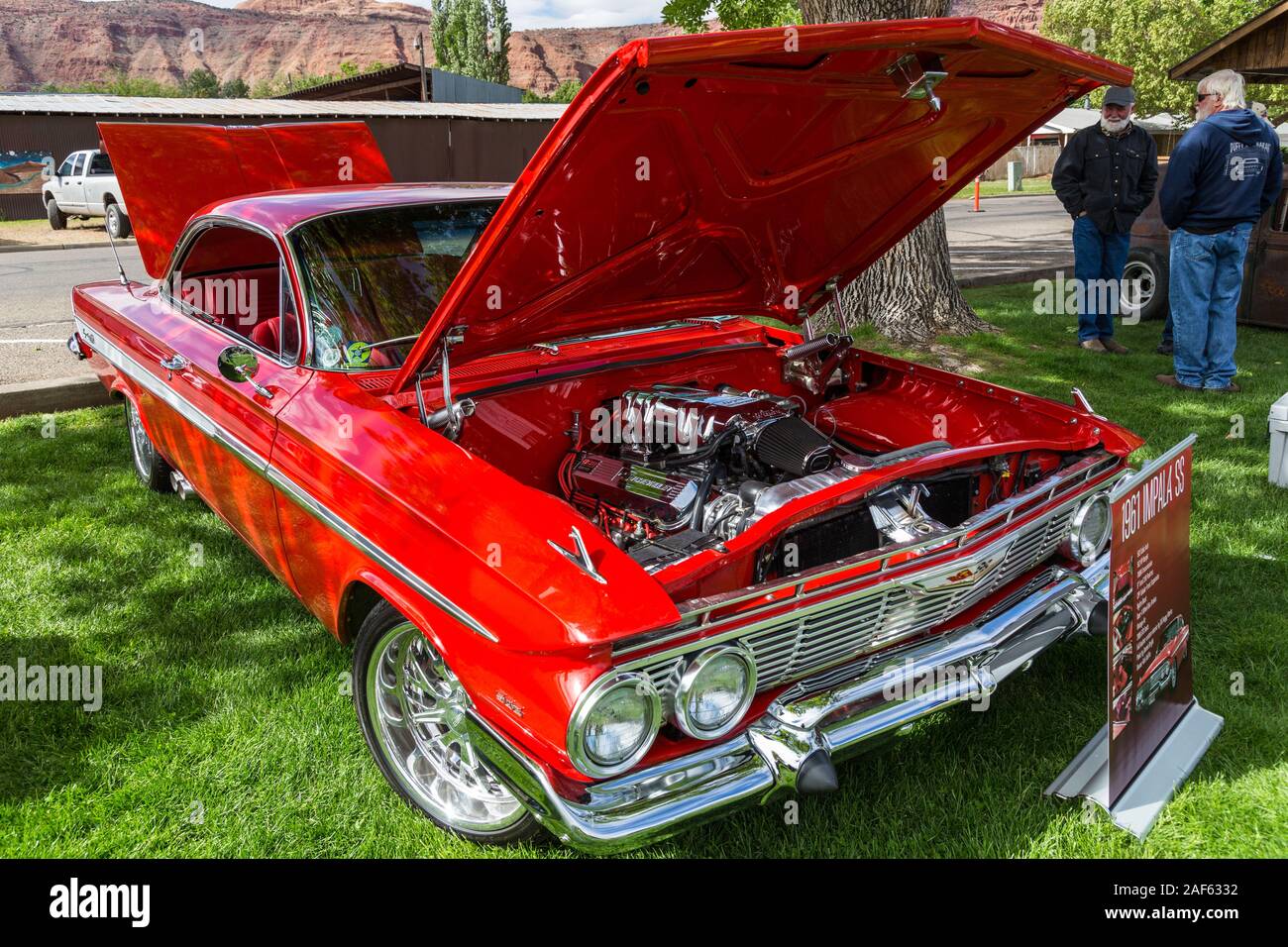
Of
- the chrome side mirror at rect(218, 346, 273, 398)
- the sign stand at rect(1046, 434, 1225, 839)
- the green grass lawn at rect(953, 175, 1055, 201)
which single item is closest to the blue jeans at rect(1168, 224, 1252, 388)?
the sign stand at rect(1046, 434, 1225, 839)

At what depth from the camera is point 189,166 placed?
457cm

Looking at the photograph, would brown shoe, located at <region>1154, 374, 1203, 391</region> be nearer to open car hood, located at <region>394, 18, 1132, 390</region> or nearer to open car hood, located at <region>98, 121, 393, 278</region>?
open car hood, located at <region>394, 18, 1132, 390</region>

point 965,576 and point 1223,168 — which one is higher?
point 1223,168

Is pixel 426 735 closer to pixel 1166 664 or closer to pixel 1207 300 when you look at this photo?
pixel 1166 664

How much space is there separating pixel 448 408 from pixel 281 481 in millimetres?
569

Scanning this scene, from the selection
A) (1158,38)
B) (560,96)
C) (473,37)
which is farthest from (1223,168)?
(473,37)

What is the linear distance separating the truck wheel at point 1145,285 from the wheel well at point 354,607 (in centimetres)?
779

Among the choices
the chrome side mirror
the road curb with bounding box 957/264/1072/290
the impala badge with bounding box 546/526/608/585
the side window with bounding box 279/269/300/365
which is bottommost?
the impala badge with bounding box 546/526/608/585

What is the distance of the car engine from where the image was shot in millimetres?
2734

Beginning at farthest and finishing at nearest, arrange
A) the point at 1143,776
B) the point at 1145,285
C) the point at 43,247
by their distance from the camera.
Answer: the point at 43,247 < the point at 1145,285 < the point at 1143,776

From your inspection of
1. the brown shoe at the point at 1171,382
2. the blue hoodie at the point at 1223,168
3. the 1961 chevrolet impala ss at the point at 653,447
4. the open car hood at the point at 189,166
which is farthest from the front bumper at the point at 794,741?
the blue hoodie at the point at 1223,168

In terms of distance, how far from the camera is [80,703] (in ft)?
9.87

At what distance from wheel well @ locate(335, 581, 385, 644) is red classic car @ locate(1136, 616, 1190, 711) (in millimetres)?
2044

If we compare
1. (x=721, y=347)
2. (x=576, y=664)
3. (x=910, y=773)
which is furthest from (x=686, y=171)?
(x=910, y=773)
